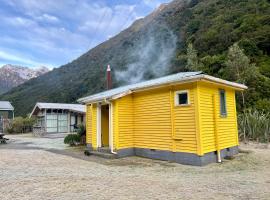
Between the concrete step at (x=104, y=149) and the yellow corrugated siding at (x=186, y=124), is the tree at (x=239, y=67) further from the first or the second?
the concrete step at (x=104, y=149)

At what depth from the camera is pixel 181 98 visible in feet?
28.2

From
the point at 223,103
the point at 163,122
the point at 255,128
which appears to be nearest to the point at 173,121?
the point at 163,122

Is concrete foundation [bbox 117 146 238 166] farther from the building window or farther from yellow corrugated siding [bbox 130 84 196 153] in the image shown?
the building window

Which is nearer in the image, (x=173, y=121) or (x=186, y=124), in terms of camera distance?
(x=186, y=124)

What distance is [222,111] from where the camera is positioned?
9.34m

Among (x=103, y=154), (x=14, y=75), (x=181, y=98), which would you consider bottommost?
(x=103, y=154)

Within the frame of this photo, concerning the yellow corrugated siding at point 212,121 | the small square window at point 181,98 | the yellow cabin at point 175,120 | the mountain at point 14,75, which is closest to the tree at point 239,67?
the yellow cabin at point 175,120

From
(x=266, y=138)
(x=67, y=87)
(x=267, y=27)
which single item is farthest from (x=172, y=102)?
(x=67, y=87)

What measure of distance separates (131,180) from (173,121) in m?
3.15

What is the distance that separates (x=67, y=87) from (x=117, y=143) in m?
47.9

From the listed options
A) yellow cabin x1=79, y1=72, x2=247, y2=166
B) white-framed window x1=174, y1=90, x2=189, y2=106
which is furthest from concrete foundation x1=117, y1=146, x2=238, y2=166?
white-framed window x1=174, y1=90, x2=189, y2=106

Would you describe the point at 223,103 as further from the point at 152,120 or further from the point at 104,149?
the point at 104,149

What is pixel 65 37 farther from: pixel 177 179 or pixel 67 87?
pixel 177 179

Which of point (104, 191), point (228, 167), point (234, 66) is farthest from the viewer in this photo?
point (234, 66)
